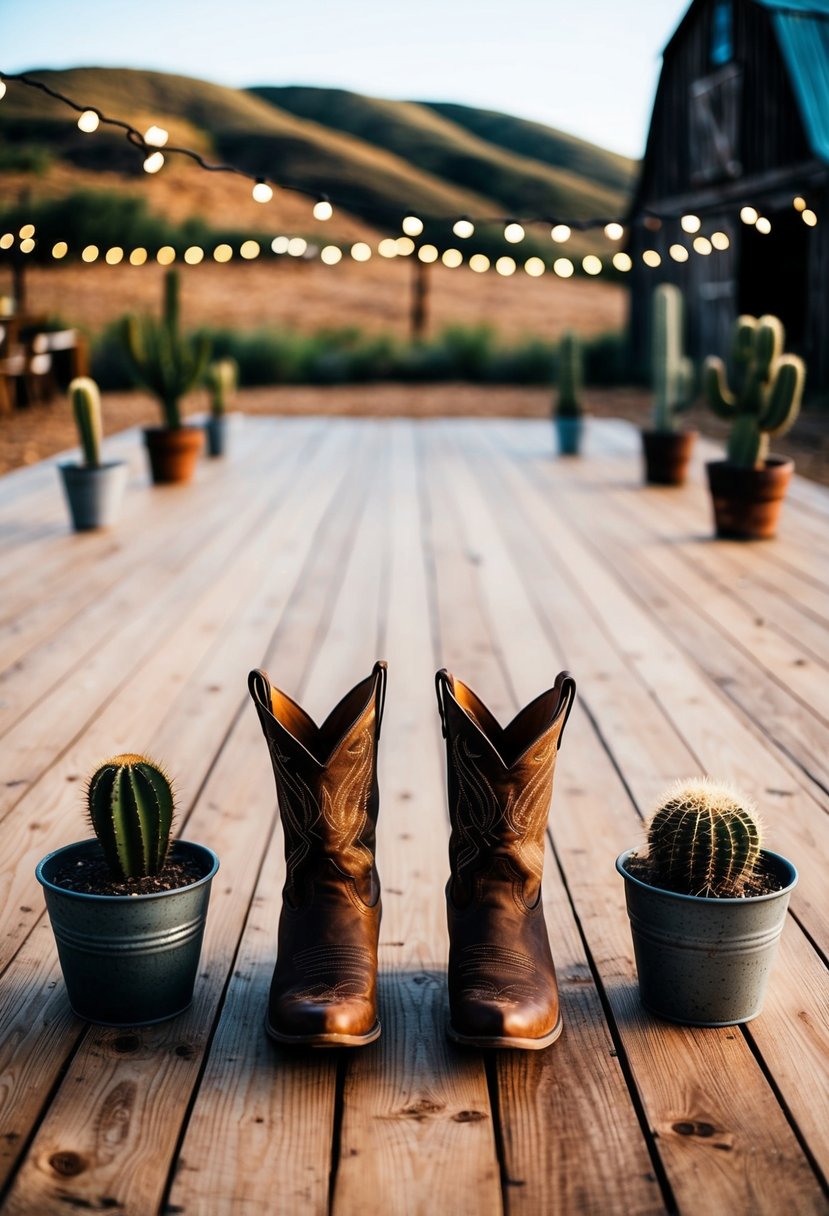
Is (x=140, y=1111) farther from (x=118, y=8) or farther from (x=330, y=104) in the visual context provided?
(x=330, y=104)

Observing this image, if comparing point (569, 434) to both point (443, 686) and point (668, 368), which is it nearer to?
point (668, 368)

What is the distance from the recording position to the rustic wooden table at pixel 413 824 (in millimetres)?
1408

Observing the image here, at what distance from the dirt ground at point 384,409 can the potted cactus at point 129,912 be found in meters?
6.50

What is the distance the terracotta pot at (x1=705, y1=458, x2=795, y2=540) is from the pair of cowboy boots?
11.8 feet

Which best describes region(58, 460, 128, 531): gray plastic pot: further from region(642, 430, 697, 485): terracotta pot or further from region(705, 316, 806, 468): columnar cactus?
region(642, 430, 697, 485): terracotta pot

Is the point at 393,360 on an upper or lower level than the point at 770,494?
upper

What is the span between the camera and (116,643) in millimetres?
3725

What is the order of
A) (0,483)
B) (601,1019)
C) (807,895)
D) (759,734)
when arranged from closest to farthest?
Answer: (601,1019) → (807,895) → (759,734) → (0,483)

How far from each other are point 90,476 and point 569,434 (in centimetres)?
373

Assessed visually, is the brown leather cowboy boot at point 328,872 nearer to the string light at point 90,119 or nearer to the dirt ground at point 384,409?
the string light at point 90,119

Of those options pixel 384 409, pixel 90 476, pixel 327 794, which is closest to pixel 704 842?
pixel 327 794

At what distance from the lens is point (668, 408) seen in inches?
271

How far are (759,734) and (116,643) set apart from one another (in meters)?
1.97

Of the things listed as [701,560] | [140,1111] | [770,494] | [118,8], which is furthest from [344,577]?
[118,8]
